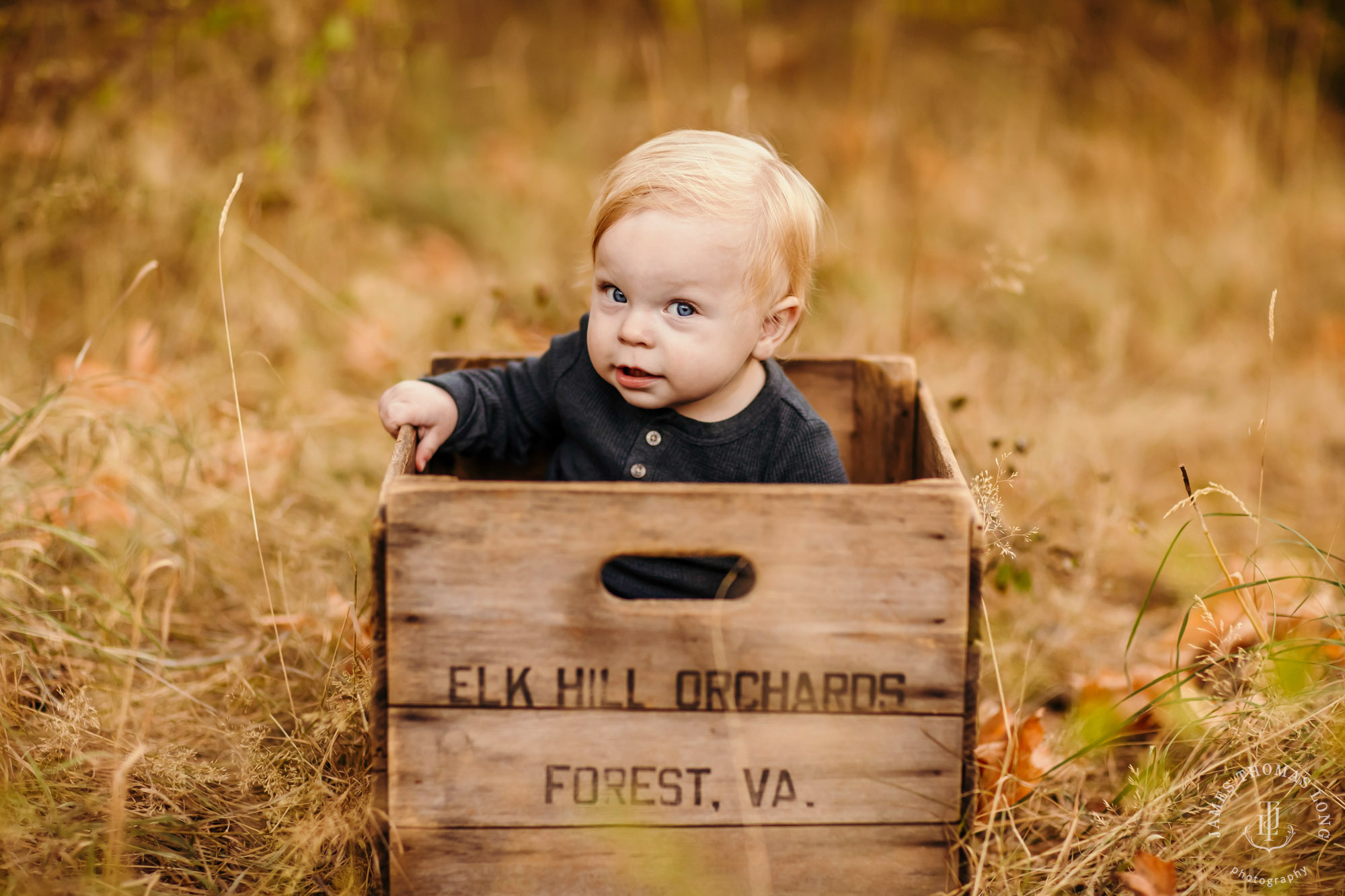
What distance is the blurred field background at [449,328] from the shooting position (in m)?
1.53

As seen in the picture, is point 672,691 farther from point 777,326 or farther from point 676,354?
point 777,326

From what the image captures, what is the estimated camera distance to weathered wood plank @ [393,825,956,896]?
137 centimetres

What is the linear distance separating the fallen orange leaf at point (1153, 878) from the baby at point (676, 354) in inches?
25.8

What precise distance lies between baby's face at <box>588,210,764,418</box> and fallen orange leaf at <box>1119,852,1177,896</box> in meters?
0.85

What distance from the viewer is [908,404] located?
1863 millimetres

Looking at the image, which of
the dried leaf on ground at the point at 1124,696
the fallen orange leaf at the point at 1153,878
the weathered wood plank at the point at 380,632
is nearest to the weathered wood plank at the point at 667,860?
the weathered wood plank at the point at 380,632

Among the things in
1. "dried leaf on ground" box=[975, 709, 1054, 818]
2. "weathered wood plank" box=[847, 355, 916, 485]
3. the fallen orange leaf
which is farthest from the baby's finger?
the fallen orange leaf

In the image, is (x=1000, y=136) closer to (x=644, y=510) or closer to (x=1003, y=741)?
(x=1003, y=741)

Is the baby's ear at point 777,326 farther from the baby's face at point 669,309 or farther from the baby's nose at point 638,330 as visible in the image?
the baby's nose at point 638,330

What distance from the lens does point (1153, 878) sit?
4.74ft

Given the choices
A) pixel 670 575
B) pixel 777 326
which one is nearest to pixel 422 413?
pixel 670 575

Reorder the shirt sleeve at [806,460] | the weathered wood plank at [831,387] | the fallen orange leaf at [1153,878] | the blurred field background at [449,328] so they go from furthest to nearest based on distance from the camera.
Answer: the weathered wood plank at [831,387] < the shirt sleeve at [806,460] < the blurred field background at [449,328] < the fallen orange leaf at [1153,878]

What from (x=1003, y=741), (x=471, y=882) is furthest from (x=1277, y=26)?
(x=471, y=882)

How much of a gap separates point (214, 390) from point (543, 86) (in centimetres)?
320
